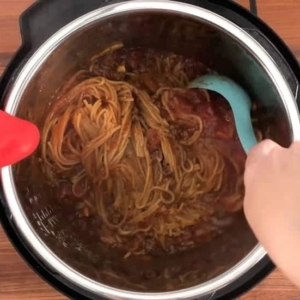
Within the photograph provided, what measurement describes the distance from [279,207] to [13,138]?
34cm

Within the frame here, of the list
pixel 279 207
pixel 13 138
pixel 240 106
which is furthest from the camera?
pixel 240 106

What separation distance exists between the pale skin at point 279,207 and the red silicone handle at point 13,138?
29cm

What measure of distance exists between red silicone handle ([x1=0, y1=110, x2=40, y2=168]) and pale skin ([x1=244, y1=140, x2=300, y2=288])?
0.29 meters

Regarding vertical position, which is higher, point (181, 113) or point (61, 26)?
point (61, 26)

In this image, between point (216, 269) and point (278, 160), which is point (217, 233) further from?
point (278, 160)

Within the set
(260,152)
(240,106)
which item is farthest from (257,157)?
(240,106)

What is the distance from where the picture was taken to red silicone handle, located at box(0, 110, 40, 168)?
0.72 meters

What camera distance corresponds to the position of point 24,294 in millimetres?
974

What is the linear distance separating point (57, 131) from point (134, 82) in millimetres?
150

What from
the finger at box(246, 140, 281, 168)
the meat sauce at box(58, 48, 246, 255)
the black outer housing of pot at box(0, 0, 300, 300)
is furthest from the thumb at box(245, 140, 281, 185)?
the meat sauce at box(58, 48, 246, 255)

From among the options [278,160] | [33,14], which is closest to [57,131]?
[33,14]

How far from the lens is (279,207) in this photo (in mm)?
565

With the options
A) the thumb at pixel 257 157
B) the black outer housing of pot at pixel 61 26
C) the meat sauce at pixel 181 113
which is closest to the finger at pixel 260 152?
the thumb at pixel 257 157

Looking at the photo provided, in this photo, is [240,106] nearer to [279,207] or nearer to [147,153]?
[147,153]
